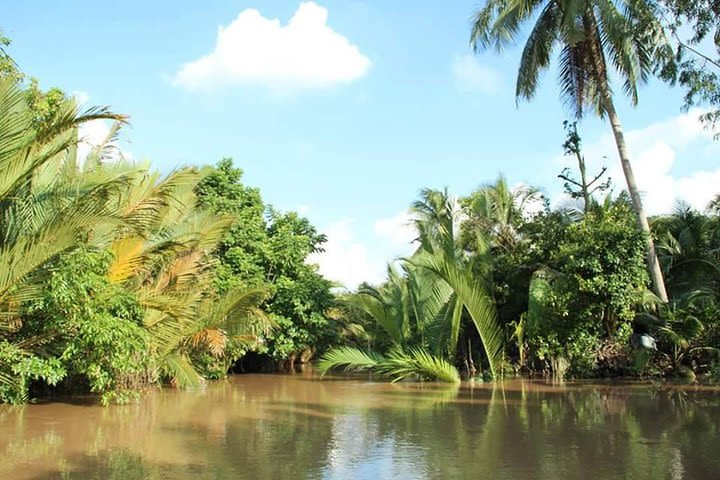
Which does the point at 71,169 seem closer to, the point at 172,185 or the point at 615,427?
the point at 172,185

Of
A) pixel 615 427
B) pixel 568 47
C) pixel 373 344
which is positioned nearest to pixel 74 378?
pixel 615 427

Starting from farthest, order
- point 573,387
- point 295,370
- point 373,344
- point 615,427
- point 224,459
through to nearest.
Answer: point 373,344, point 295,370, point 573,387, point 615,427, point 224,459

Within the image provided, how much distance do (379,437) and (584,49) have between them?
45.8 ft

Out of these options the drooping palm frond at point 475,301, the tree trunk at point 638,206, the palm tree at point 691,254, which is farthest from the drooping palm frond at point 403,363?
the palm tree at point 691,254

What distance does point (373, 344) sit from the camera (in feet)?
80.3

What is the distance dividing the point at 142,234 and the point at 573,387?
921cm

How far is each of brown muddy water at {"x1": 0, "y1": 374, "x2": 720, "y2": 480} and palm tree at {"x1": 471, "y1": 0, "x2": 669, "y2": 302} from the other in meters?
7.20

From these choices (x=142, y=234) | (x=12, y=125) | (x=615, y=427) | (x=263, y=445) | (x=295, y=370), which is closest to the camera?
(x=263, y=445)

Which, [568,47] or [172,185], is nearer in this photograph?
[172,185]

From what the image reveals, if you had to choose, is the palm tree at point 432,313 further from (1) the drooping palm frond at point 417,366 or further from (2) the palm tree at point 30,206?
(2) the palm tree at point 30,206

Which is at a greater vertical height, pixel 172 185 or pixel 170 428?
pixel 172 185

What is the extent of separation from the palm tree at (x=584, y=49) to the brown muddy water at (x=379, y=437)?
23.6ft

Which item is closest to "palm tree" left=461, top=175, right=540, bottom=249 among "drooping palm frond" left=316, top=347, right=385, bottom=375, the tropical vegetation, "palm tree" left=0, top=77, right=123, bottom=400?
the tropical vegetation

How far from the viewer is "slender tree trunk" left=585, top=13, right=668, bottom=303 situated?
16.6 m
